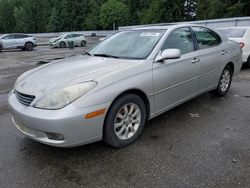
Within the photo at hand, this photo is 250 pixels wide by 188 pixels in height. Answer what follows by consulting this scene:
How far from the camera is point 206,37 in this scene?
4.45 metres

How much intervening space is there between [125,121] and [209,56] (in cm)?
216

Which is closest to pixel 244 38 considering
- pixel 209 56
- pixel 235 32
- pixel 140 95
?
pixel 235 32

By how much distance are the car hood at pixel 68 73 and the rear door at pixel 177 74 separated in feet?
1.47

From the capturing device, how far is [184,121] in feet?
12.7

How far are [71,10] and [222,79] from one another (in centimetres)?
6711

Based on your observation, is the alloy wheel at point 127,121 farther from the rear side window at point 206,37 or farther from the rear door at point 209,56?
the rear side window at point 206,37

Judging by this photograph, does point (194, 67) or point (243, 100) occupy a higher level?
point (194, 67)

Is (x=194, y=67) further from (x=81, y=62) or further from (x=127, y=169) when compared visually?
(x=127, y=169)

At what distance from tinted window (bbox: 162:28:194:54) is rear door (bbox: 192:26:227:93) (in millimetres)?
183

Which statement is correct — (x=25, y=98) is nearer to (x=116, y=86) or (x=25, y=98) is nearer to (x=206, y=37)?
(x=116, y=86)

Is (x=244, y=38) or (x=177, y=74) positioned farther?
(x=244, y=38)

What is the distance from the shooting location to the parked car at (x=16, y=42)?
19516 millimetres

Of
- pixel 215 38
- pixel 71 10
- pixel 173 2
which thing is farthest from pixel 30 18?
pixel 215 38

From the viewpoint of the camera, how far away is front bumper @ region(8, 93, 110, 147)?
97.2 inches
